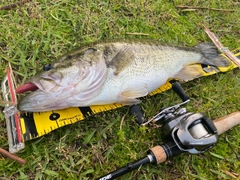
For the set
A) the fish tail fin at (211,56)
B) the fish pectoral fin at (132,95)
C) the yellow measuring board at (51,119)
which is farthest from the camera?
the fish tail fin at (211,56)

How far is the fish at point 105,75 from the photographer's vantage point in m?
2.61

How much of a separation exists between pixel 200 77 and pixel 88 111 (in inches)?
62.1

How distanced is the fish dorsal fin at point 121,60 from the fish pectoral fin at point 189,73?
0.72m

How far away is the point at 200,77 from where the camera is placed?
3629 millimetres

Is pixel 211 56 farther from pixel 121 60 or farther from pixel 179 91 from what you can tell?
pixel 121 60

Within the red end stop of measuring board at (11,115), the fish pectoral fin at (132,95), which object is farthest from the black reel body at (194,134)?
the red end stop of measuring board at (11,115)

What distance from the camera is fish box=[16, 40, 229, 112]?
8.55 feet

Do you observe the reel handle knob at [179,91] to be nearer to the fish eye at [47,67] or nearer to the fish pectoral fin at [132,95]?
the fish pectoral fin at [132,95]

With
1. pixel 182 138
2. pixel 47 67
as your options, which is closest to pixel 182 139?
pixel 182 138

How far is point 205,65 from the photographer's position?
3717 millimetres

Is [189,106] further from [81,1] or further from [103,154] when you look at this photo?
[81,1]

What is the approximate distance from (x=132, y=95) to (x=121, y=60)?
39cm

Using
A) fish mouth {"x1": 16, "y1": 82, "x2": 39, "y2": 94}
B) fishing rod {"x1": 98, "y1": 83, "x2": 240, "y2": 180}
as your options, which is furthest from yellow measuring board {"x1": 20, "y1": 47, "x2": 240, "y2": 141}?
fishing rod {"x1": 98, "y1": 83, "x2": 240, "y2": 180}

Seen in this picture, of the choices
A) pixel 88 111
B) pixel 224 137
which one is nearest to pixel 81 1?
pixel 88 111
